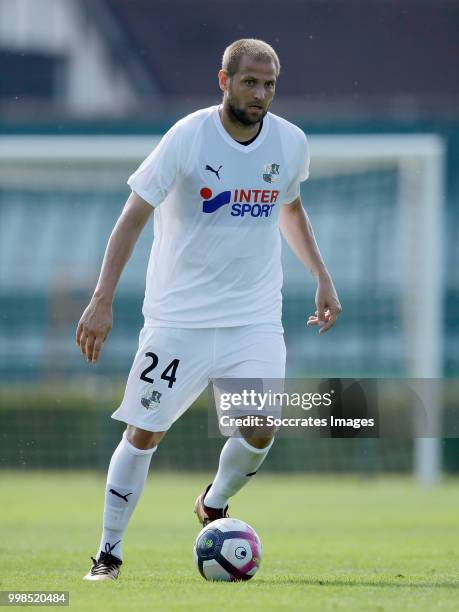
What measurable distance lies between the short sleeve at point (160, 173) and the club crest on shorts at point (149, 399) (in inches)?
35.3

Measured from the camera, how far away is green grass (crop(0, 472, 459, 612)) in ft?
21.7

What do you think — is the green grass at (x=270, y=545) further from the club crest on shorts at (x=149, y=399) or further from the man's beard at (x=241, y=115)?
the man's beard at (x=241, y=115)

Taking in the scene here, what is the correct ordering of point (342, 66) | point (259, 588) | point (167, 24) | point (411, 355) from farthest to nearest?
point (167, 24) → point (342, 66) → point (411, 355) → point (259, 588)

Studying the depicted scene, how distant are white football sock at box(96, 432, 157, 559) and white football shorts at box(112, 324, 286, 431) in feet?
0.54

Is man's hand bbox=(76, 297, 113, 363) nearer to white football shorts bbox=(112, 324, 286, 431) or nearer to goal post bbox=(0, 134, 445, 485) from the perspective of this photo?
white football shorts bbox=(112, 324, 286, 431)

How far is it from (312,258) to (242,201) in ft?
2.22

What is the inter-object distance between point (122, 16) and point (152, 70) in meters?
2.03

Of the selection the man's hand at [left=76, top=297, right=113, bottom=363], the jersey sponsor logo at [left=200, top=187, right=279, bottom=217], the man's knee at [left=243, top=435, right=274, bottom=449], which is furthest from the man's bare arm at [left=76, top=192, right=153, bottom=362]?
the man's knee at [left=243, top=435, right=274, bottom=449]

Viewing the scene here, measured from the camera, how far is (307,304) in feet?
64.1

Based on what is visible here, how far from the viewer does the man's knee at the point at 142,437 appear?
7.48m

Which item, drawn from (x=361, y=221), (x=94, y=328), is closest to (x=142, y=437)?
(x=94, y=328)

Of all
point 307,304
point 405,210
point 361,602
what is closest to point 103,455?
point 307,304

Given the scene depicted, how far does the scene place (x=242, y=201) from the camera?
24.8 ft

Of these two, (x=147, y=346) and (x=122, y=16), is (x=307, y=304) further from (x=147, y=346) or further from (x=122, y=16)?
(x=122, y=16)
